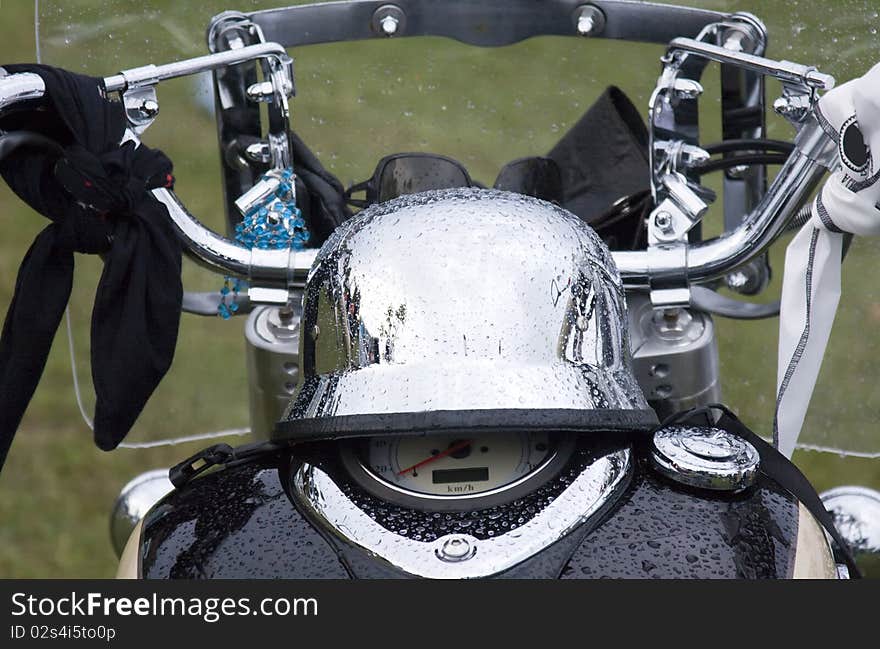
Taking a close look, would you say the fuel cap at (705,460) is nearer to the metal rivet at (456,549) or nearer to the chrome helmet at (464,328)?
the chrome helmet at (464,328)

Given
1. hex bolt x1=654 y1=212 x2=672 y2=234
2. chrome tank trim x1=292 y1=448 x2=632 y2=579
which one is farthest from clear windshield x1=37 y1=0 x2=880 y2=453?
chrome tank trim x1=292 y1=448 x2=632 y2=579

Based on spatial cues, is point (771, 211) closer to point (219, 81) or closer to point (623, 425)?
point (623, 425)

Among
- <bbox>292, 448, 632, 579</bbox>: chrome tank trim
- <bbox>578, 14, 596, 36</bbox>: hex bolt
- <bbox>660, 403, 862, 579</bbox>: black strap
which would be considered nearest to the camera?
<bbox>292, 448, 632, 579</bbox>: chrome tank trim

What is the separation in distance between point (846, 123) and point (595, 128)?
584 millimetres

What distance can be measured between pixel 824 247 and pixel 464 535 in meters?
0.60

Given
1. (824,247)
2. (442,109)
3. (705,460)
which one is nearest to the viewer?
(705,460)

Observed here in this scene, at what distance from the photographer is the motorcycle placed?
4.23 ft

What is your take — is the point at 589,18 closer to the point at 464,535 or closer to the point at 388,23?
the point at 388,23

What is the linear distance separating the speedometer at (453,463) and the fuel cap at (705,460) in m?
0.09

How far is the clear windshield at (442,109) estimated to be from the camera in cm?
202

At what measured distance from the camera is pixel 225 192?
2039 millimetres

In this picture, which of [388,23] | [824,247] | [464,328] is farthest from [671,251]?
[388,23]

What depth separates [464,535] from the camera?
127cm

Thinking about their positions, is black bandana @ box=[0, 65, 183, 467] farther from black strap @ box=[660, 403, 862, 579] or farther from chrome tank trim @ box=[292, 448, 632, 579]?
black strap @ box=[660, 403, 862, 579]
